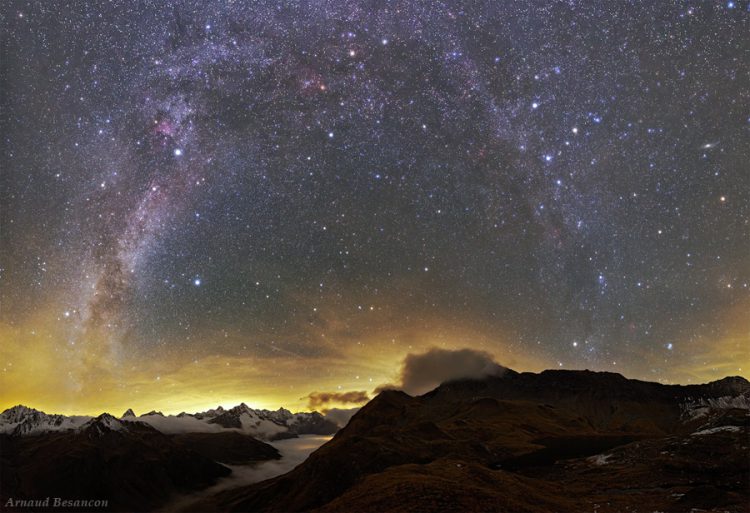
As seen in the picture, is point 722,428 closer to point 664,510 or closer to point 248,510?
point 664,510

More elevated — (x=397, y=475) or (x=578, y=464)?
(x=397, y=475)

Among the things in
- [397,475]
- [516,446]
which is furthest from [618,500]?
[516,446]

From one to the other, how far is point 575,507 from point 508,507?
42.3ft

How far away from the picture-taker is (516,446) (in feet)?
653

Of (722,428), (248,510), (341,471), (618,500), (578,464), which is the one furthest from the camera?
(248,510)

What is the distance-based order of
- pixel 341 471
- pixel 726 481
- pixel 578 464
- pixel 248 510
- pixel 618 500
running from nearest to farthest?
pixel 618 500 → pixel 726 481 → pixel 578 464 → pixel 341 471 → pixel 248 510

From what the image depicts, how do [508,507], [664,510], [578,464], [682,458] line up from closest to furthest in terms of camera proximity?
[508,507], [664,510], [682,458], [578,464]

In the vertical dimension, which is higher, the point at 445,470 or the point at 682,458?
the point at 445,470

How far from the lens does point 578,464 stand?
113 m

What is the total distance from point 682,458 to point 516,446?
109897 millimetres

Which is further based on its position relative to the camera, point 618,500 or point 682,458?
point 682,458

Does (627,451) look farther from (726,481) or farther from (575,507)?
(575,507)

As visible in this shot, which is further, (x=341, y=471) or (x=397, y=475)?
(x=341, y=471)

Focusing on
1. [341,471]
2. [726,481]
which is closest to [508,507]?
[726,481]
